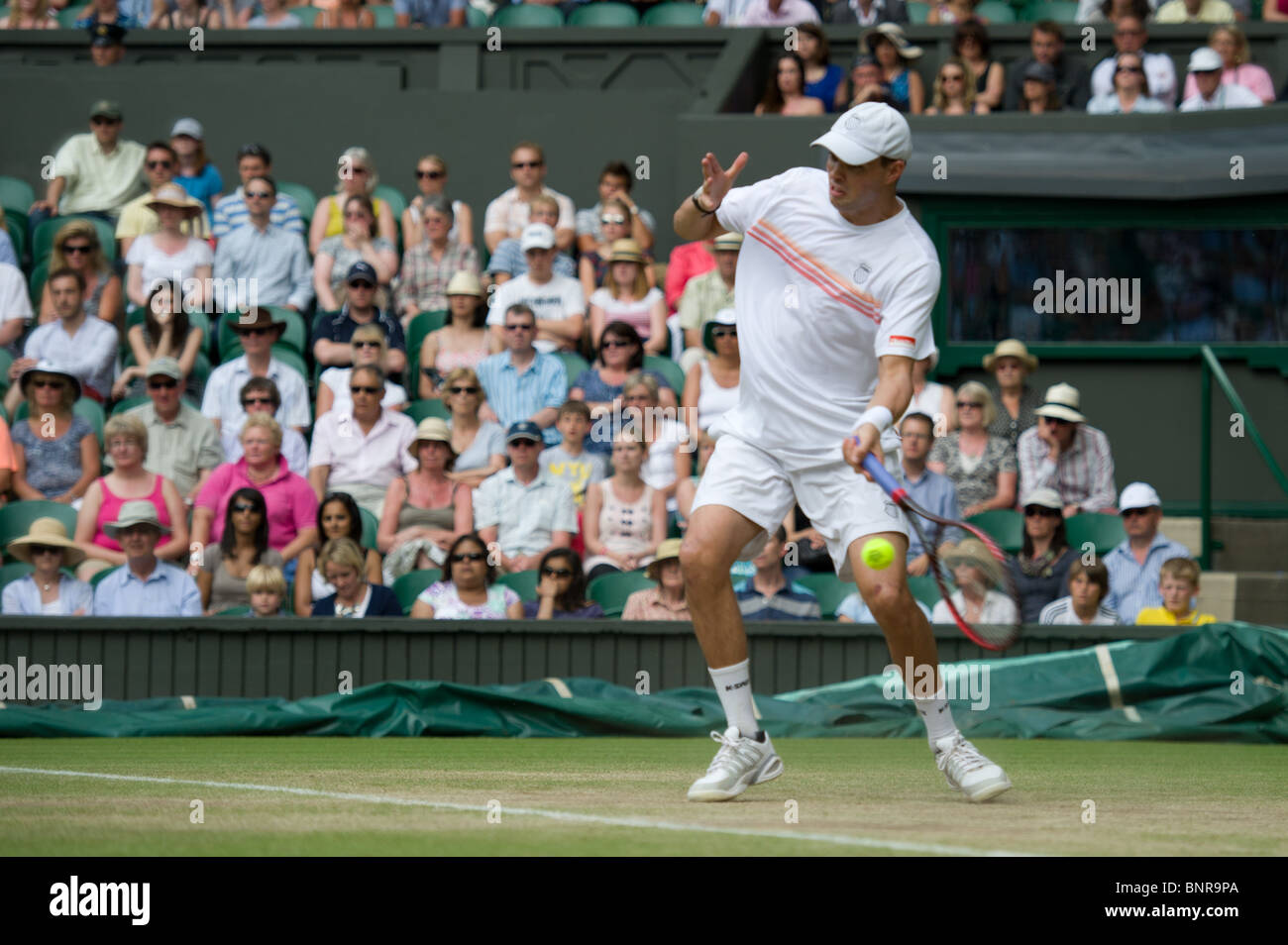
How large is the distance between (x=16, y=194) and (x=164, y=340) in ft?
10.3

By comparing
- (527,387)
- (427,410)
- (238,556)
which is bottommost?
(238,556)

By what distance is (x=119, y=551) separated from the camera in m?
10.9

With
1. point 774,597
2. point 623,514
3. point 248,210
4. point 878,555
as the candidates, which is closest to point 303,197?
point 248,210

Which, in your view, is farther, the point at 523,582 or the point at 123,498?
the point at 123,498

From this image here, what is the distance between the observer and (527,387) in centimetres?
1205

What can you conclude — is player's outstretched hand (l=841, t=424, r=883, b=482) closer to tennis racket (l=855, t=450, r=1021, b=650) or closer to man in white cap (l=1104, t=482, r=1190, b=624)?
tennis racket (l=855, t=450, r=1021, b=650)

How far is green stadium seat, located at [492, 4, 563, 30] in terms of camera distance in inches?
633

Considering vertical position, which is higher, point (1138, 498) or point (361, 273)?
point (361, 273)

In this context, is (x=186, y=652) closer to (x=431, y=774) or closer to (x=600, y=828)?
(x=431, y=774)

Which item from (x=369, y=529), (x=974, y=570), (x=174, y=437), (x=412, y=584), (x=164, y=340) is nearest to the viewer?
(x=974, y=570)

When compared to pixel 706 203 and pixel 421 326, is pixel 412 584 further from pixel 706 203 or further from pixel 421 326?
pixel 706 203

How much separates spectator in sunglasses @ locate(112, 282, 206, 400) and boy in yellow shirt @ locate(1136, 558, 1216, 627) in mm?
6065

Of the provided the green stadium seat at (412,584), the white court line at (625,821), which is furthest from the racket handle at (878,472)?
the green stadium seat at (412,584)

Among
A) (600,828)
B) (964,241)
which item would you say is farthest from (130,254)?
(600,828)
